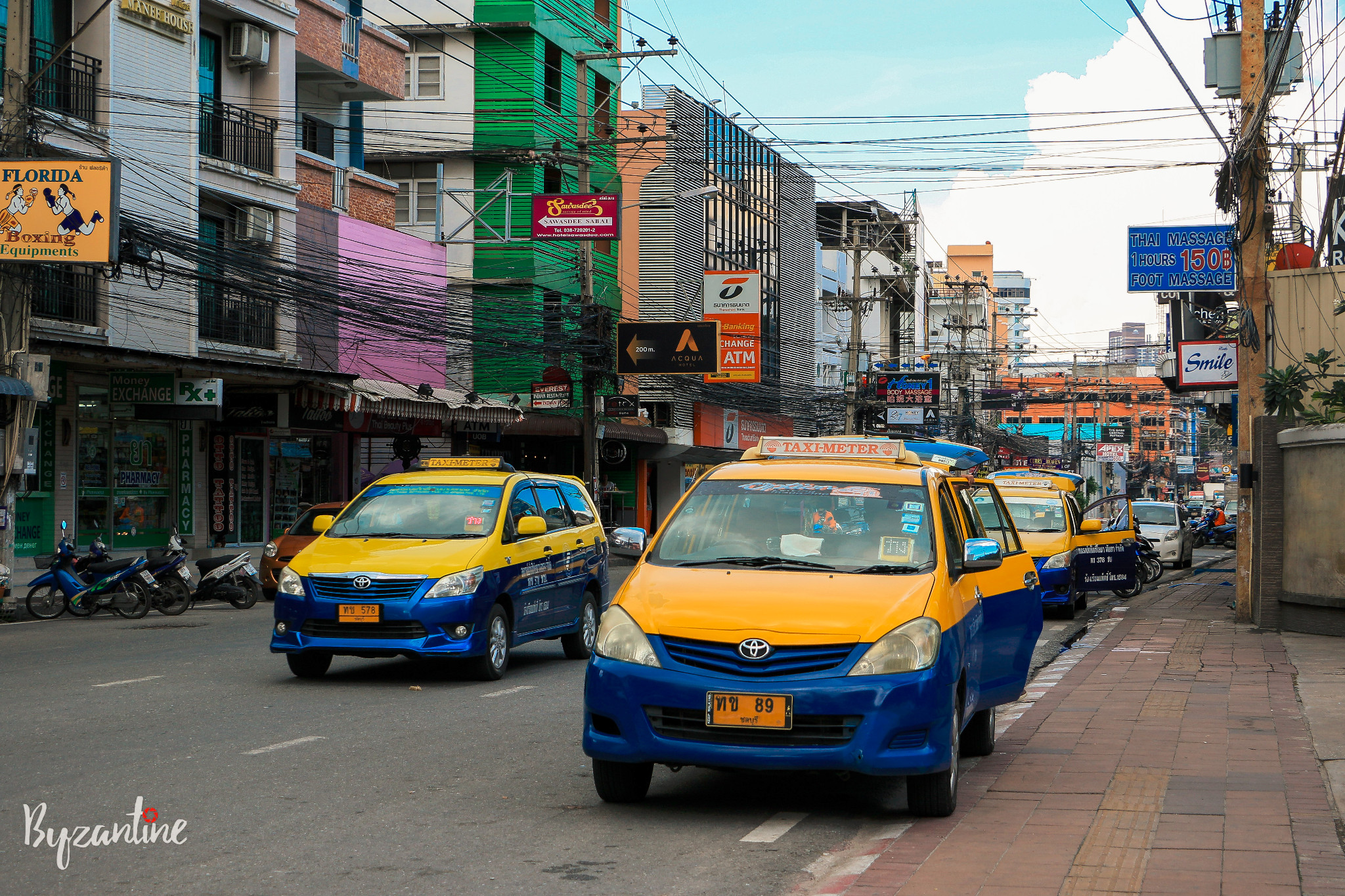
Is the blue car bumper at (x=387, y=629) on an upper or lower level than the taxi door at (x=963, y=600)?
lower

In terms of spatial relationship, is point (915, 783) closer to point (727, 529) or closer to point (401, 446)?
point (727, 529)

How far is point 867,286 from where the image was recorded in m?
89.0

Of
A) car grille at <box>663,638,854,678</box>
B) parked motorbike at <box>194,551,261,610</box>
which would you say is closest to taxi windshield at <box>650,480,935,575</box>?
car grille at <box>663,638,854,678</box>

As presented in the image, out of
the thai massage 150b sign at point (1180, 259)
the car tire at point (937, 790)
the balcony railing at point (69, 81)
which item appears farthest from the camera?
the balcony railing at point (69, 81)

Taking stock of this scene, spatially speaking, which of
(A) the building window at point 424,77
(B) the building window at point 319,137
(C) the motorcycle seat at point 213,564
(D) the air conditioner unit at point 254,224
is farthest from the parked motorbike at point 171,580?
(A) the building window at point 424,77

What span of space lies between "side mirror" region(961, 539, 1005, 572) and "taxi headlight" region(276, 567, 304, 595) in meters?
6.11

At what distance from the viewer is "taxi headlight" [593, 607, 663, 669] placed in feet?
21.9

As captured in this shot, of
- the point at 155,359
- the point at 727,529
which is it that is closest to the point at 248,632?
the point at 155,359

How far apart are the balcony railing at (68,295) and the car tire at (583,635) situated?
12.4 m

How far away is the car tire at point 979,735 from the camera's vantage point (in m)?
8.70

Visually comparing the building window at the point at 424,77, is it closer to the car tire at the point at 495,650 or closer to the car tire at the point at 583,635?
the car tire at the point at 583,635

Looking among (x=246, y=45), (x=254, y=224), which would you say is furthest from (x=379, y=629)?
(x=246, y=45)

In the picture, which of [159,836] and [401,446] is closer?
[159,836]

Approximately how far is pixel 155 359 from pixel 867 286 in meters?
70.0
